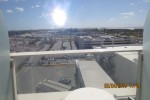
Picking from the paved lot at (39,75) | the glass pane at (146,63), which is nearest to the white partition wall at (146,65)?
the glass pane at (146,63)

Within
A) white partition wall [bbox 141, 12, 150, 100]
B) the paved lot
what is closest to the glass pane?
white partition wall [bbox 141, 12, 150, 100]

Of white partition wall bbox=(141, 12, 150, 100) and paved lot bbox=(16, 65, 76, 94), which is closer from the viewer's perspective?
white partition wall bbox=(141, 12, 150, 100)

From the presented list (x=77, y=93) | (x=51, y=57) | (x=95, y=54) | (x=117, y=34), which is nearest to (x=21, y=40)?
(x=51, y=57)

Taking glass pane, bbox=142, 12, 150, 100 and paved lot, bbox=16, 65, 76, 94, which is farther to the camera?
paved lot, bbox=16, 65, 76, 94

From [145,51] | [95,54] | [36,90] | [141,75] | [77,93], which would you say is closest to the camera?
[77,93]

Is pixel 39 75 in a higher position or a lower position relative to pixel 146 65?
lower

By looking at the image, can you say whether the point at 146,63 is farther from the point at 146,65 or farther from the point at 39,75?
the point at 39,75

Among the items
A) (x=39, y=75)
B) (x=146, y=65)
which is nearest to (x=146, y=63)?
(x=146, y=65)

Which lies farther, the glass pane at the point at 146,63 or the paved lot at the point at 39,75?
the paved lot at the point at 39,75

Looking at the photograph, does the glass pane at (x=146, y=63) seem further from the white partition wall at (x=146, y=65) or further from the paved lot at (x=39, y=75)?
the paved lot at (x=39, y=75)

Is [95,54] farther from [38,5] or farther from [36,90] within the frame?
[38,5]

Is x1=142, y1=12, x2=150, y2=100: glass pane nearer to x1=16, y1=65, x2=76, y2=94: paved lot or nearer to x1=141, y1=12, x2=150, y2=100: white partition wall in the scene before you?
x1=141, y1=12, x2=150, y2=100: white partition wall
